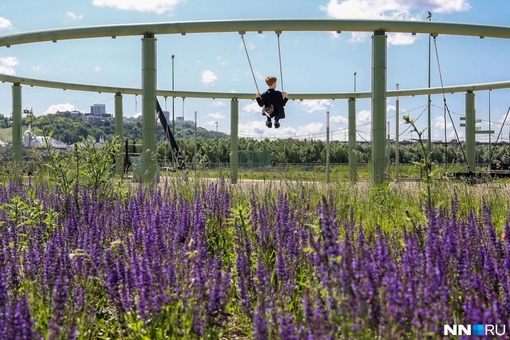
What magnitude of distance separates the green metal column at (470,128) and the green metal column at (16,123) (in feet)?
50.7

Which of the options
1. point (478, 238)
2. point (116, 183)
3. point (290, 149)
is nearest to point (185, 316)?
point (478, 238)

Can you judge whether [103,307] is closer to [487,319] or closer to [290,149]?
[487,319]

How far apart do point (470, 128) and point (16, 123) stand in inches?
627

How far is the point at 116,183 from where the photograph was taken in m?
8.03

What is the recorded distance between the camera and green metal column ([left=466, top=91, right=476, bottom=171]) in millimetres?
20656

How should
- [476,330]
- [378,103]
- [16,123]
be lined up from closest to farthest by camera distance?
[476,330], [378,103], [16,123]

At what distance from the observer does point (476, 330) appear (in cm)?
214

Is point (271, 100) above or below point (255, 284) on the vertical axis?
above

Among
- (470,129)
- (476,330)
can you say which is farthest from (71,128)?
(476,330)

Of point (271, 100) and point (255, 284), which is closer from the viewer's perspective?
point (255, 284)

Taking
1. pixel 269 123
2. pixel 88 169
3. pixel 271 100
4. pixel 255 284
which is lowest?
pixel 255 284

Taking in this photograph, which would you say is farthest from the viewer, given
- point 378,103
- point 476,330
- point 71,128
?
point 71,128

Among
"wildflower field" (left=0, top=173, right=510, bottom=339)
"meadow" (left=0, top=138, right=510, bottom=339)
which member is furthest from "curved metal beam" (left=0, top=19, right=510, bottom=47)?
"wildflower field" (left=0, top=173, right=510, bottom=339)

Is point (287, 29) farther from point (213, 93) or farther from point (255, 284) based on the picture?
point (213, 93)
